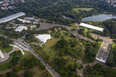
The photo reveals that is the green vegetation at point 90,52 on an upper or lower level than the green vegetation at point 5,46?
lower

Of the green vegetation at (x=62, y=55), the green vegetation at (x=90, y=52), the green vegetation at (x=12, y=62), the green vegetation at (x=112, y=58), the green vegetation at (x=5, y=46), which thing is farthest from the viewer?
the green vegetation at (x=5, y=46)

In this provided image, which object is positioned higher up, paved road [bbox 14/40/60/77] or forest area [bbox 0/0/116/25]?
forest area [bbox 0/0/116/25]

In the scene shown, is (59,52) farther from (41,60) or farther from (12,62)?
(12,62)

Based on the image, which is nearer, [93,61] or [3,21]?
[93,61]

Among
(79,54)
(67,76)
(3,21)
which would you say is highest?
(3,21)

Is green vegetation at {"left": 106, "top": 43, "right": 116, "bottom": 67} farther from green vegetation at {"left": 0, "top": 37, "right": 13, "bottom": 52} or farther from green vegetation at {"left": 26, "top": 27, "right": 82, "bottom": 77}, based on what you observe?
green vegetation at {"left": 0, "top": 37, "right": 13, "bottom": 52}

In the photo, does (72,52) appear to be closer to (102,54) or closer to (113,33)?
→ (102,54)

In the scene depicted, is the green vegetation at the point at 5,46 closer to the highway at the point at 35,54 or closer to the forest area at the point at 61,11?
the highway at the point at 35,54

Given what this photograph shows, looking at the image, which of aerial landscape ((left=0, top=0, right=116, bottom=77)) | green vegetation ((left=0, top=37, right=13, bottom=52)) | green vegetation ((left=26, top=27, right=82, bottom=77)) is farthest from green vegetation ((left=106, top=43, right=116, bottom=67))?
green vegetation ((left=0, top=37, right=13, bottom=52))

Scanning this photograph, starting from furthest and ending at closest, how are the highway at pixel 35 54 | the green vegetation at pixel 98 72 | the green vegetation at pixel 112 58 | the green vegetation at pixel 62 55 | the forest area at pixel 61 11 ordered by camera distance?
the forest area at pixel 61 11 → the green vegetation at pixel 112 58 → the green vegetation at pixel 62 55 → the highway at pixel 35 54 → the green vegetation at pixel 98 72

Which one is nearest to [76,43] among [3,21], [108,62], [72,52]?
[72,52]

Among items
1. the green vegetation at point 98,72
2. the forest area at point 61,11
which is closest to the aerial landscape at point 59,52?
the green vegetation at point 98,72
